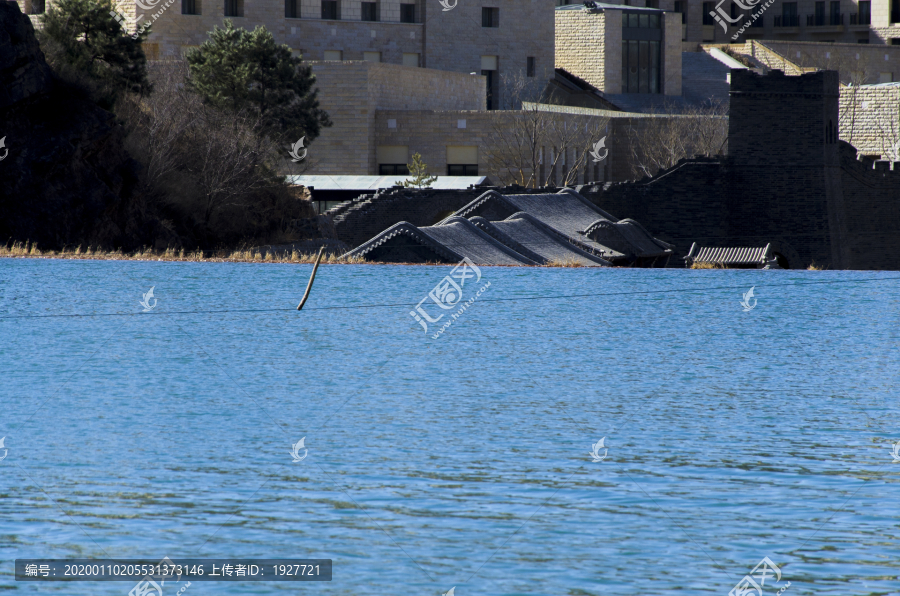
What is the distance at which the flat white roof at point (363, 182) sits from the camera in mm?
54406

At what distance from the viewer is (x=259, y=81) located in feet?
173

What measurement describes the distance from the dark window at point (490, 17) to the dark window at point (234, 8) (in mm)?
16644

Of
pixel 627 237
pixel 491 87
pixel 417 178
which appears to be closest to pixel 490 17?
pixel 491 87

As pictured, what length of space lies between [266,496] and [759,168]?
4716cm

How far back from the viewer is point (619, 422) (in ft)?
37.3

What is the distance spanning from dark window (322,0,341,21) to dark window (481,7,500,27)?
9963 mm

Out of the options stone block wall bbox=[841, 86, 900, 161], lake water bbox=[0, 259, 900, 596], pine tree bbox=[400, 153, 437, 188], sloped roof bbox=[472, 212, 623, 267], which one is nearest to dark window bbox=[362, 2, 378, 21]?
pine tree bbox=[400, 153, 437, 188]

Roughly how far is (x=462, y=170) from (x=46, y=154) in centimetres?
3352

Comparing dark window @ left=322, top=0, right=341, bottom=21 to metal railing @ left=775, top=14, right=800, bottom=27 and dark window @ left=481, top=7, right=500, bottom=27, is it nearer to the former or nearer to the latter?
dark window @ left=481, top=7, right=500, bottom=27

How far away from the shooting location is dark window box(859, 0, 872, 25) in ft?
302

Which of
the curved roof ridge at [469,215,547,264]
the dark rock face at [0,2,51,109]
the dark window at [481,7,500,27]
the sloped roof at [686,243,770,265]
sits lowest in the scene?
the sloped roof at [686,243,770,265]

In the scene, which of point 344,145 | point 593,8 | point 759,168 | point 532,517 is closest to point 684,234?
point 759,168

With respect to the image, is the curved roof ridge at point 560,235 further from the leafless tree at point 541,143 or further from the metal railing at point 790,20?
the metal railing at point 790,20

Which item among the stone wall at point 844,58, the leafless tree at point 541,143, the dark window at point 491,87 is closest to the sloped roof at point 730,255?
the leafless tree at point 541,143
